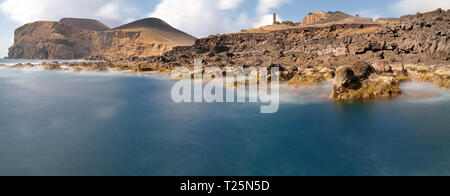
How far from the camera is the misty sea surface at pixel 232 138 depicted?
27.9ft

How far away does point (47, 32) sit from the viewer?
401ft

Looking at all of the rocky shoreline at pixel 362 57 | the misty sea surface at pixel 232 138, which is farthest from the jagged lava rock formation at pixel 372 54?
the misty sea surface at pixel 232 138

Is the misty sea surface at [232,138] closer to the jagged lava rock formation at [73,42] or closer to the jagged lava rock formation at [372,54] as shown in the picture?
the jagged lava rock formation at [372,54]

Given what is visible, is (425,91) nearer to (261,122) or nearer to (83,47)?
(261,122)

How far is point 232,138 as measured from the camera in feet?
36.6

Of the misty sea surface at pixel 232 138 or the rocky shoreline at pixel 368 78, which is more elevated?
the rocky shoreline at pixel 368 78

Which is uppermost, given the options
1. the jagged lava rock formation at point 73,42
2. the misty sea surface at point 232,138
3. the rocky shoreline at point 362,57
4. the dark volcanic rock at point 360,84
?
the jagged lava rock formation at point 73,42

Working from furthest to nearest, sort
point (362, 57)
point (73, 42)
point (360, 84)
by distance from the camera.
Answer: point (73, 42) → point (362, 57) → point (360, 84)

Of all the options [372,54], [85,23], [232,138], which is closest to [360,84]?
[232,138]

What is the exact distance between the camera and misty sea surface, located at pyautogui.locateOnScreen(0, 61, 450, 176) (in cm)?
849

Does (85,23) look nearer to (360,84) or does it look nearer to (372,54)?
(372,54)

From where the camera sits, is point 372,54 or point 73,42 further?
point 73,42

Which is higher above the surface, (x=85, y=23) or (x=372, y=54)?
(x=85, y=23)

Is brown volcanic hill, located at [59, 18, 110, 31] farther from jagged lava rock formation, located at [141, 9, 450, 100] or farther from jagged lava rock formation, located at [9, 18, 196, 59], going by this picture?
jagged lava rock formation, located at [141, 9, 450, 100]
